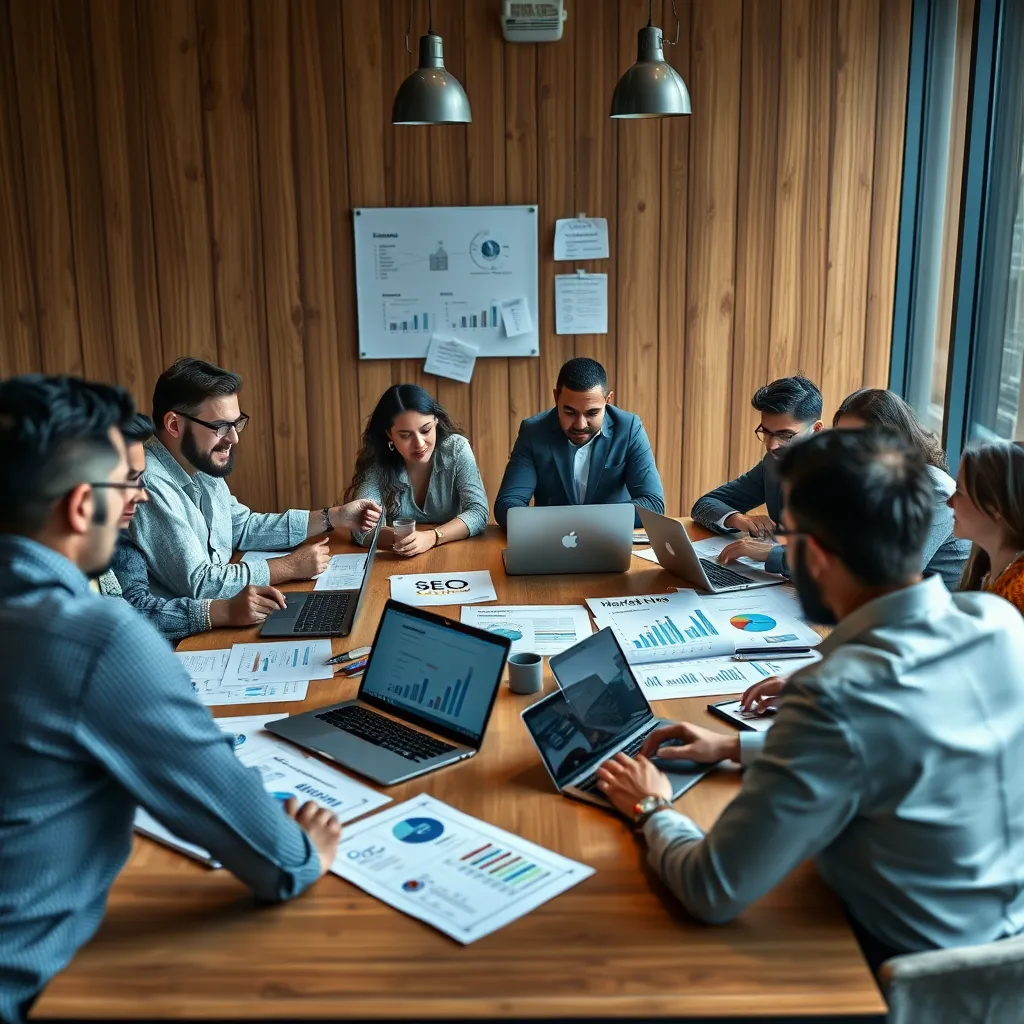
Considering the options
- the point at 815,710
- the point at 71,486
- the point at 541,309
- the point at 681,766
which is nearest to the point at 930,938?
the point at 815,710

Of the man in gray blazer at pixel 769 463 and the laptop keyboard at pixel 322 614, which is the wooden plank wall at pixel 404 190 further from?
the laptop keyboard at pixel 322 614

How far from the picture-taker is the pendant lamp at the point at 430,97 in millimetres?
3107

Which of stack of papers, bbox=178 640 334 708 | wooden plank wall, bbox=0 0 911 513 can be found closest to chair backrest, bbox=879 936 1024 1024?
stack of papers, bbox=178 640 334 708

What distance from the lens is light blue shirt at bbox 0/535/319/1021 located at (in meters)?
1.31

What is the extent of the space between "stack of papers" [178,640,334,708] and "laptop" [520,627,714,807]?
23.7 inches

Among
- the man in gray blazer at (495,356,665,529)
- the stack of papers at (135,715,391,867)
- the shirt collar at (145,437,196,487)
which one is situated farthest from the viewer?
the man in gray blazer at (495,356,665,529)

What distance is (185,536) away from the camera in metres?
2.82

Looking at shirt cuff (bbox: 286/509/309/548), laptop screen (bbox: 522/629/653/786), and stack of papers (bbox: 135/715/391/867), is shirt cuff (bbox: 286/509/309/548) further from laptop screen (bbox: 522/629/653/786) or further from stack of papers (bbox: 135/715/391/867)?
laptop screen (bbox: 522/629/653/786)

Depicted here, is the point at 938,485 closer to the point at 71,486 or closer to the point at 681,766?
the point at 681,766

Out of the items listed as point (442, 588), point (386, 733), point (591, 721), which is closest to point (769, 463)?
point (442, 588)

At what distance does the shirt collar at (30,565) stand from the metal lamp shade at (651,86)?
7.63 ft

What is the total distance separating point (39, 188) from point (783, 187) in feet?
9.94

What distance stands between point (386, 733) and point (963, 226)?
9.20 ft

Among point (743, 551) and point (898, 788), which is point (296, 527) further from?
point (898, 788)
